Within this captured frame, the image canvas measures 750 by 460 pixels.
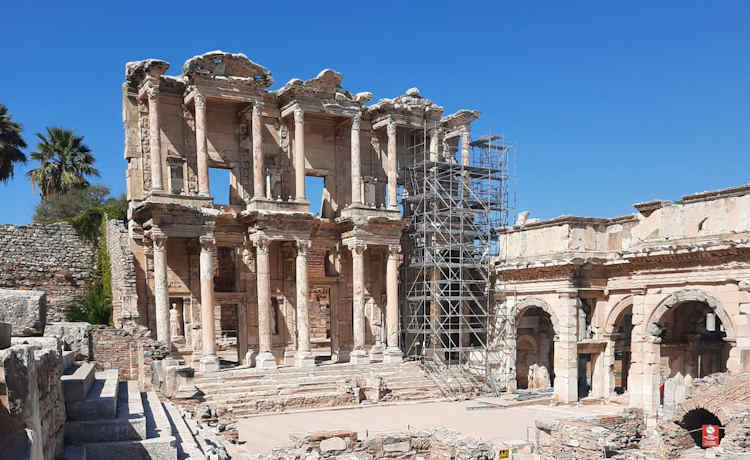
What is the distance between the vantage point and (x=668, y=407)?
1772cm

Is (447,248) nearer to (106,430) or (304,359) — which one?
(304,359)

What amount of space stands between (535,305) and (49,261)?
63.7 ft

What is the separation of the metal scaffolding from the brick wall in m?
11.6

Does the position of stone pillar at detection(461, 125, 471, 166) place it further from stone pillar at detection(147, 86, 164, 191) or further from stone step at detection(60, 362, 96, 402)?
stone step at detection(60, 362, 96, 402)

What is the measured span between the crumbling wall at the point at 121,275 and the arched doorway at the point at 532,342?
1629 centimetres

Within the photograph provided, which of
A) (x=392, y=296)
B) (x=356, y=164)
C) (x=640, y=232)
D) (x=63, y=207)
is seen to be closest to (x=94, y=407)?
(x=392, y=296)

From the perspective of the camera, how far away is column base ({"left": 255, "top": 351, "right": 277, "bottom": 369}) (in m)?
24.1

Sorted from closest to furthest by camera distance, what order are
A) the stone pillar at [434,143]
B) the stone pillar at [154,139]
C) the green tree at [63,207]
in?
the stone pillar at [154,139], the stone pillar at [434,143], the green tree at [63,207]

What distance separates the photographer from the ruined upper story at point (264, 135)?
24.4 m

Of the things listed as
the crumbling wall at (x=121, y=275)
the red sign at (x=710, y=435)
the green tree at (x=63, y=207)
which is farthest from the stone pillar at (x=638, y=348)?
the green tree at (x=63, y=207)

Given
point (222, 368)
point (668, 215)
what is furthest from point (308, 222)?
point (668, 215)

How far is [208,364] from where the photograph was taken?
76.0ft

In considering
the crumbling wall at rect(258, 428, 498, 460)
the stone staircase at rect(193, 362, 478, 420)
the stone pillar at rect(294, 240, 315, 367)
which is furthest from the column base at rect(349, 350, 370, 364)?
the crumbling wall at rect(258, 428, 498, 460)

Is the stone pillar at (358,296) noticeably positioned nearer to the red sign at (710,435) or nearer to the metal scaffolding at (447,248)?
the metal scaffolding at (447,248)
